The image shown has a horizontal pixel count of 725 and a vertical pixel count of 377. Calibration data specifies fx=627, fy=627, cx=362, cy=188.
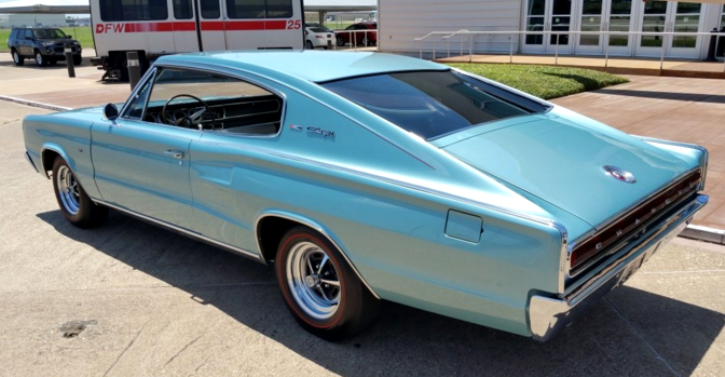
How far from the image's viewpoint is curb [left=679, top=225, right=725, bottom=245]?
5000mm

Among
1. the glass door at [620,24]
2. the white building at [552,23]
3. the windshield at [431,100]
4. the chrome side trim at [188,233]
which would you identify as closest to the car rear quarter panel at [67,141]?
the chrome side trim at [188,233]

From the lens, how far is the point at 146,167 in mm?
4430

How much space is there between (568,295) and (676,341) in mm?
1332

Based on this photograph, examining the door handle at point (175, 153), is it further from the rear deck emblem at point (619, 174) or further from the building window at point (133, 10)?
the building window at point (133, 10)

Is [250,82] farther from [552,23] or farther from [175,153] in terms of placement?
[552,23]

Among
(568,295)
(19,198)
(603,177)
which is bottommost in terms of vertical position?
(19,198)

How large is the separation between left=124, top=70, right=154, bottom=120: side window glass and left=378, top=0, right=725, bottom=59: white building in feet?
48.3

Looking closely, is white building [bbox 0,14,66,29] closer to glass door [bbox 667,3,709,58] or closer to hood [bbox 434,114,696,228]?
glass door [bbox 667,3,709,58]

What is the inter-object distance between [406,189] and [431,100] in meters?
0.89

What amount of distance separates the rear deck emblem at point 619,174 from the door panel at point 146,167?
249cm

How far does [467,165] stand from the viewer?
9.68ft

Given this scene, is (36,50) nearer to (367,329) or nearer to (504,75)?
(504,75)

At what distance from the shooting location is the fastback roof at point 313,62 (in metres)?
3.74

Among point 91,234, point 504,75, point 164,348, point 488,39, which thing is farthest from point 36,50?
point 164,348
